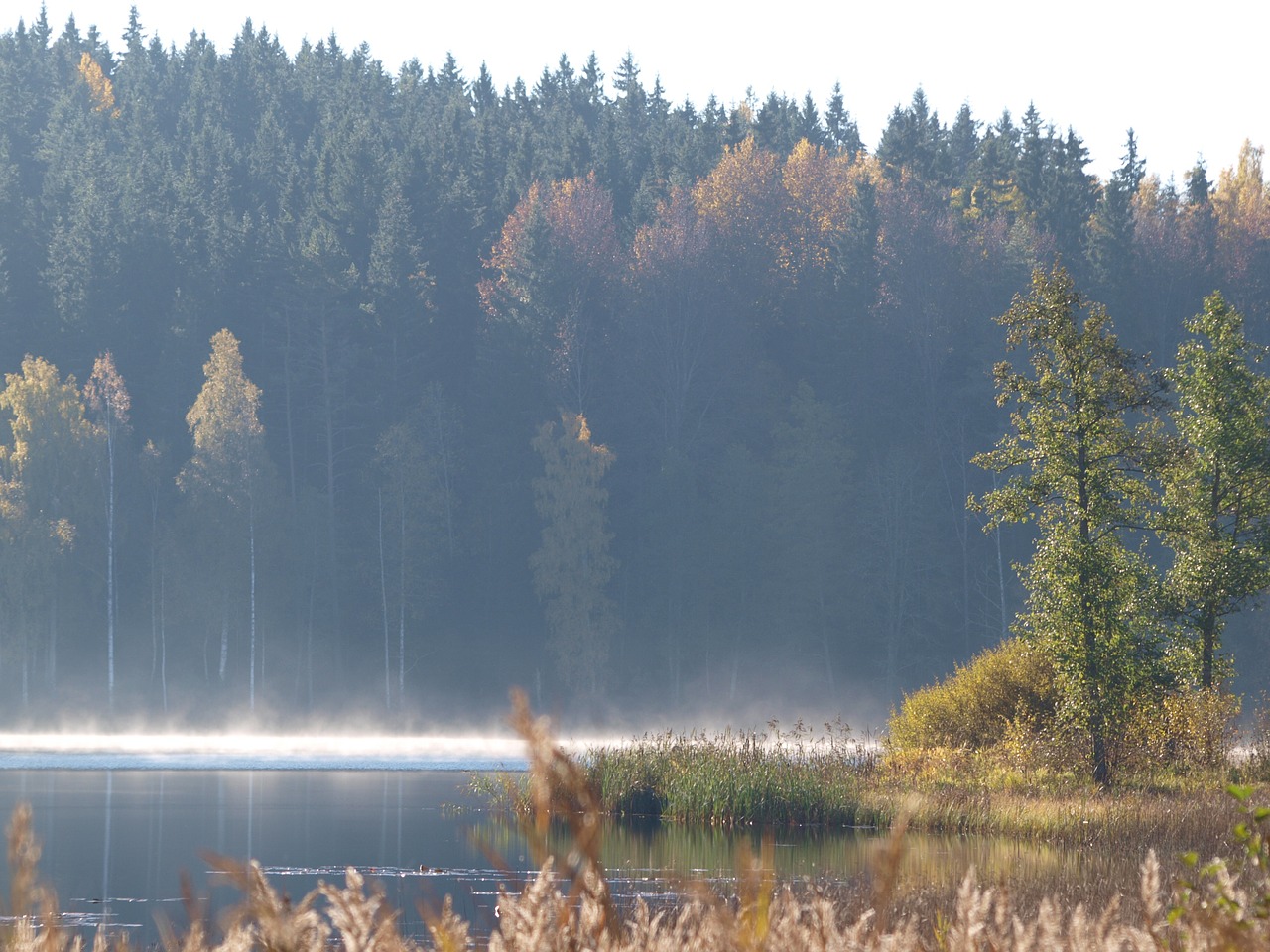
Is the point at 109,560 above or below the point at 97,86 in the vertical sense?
below

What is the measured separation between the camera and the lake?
59.6 feet

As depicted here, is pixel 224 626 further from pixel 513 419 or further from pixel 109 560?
pixel 513 419

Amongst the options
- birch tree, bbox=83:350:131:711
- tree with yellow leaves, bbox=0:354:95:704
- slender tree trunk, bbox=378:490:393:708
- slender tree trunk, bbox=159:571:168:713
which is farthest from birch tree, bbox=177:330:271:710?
slender tree trunk, bbox=378:490:393:708

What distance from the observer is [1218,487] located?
3534 centimetres

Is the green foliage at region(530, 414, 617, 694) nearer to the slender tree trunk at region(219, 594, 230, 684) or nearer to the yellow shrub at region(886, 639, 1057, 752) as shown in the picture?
the slender tree trunk at region(219, 594, 230, 684)

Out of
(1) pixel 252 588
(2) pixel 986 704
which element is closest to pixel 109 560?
(1) pixel 252 588

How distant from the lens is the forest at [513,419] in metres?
69.5

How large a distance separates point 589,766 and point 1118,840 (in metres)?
8.86

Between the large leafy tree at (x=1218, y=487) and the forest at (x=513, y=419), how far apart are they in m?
34.9

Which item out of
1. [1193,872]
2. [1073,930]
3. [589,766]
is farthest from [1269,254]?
[1073,930]

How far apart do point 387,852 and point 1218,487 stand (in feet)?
66.3

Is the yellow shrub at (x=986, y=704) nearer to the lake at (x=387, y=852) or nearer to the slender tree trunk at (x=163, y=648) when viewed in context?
the lake at (x=387, y=852)

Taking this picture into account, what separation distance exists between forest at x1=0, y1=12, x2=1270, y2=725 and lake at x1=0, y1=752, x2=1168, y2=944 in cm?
3227

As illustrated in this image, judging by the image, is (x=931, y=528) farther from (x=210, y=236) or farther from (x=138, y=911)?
(x=138, y=911)
